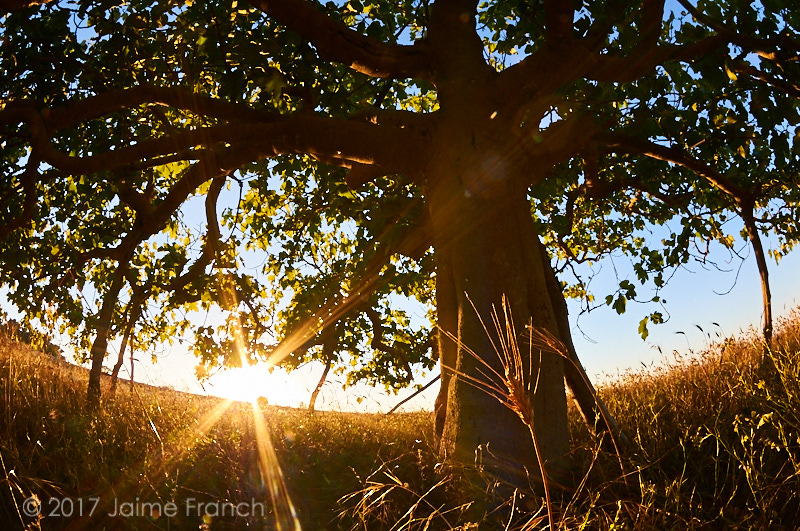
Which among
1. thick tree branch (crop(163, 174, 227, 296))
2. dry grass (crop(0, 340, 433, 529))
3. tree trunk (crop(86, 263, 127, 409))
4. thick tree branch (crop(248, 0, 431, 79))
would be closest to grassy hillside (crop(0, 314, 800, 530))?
dry grass (crop(0, 340, 433, 529))

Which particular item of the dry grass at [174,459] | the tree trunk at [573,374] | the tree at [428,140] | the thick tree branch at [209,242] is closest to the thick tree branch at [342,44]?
the tree at [428,140]

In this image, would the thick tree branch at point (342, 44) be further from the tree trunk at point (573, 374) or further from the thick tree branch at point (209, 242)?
the thick tree branch at point (209, 242)

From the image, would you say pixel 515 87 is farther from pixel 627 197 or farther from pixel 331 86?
pixel 627 197

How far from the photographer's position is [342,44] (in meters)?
4.68

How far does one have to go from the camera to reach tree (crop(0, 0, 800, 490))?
175 inches

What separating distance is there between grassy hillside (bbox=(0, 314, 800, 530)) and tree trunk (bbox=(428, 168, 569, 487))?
0.29m

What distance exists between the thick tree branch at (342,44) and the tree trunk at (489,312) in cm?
106

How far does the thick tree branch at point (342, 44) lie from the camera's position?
15.0ft

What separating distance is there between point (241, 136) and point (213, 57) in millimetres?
968

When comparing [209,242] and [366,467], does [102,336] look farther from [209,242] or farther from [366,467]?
[366,467]

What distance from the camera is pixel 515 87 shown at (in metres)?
5.05

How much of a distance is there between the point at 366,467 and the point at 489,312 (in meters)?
1.74

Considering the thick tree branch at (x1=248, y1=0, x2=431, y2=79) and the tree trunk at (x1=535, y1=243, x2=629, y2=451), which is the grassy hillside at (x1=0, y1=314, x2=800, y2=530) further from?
the thick tree branch at (x1=248, y1=0, x2=431, y2=79)

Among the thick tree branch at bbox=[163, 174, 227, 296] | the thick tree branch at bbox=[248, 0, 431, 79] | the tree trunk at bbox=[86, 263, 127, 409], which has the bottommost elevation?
the tree trunk at bbox=[86, 263, 127, 409]
